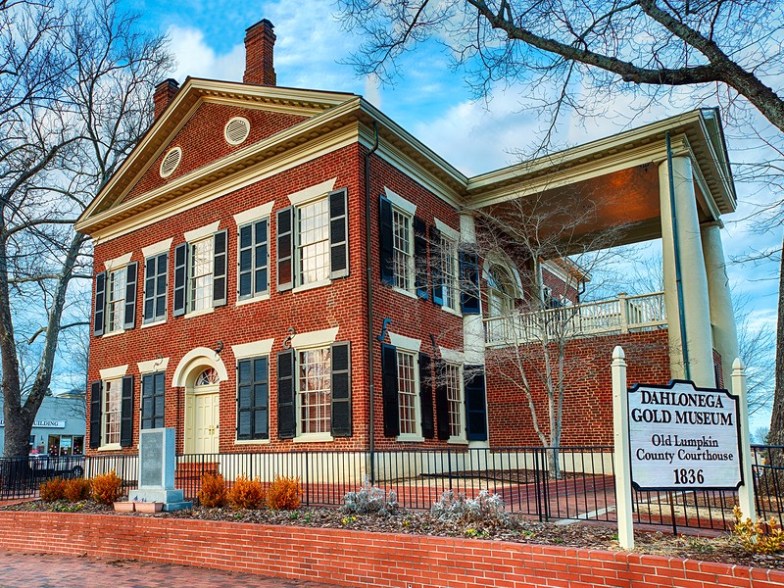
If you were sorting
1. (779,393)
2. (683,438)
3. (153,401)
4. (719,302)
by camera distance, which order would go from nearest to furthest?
(683,438)
(779,393)
(153,401)
(719,302)

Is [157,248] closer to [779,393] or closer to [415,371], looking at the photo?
[415,371]

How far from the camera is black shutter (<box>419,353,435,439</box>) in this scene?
16.3m

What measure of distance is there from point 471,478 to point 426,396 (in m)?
5.89

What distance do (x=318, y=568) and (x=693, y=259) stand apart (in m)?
11.5

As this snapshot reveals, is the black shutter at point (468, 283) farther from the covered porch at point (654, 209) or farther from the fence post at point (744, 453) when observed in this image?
the fence post at point (744, 453)

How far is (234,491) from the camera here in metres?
11.3

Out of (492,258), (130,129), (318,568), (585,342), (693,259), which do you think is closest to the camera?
(318,568)

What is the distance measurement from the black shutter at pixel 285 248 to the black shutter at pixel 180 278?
385 centimetres

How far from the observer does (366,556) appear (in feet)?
27.5

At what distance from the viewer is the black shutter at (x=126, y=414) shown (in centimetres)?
1958

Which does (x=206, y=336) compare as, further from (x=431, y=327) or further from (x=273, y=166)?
(x=431, y=327)

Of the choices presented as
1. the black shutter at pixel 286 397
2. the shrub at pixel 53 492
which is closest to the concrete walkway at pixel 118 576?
the shrub at pixel 53 492

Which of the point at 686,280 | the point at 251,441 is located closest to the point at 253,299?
the point at 251,441

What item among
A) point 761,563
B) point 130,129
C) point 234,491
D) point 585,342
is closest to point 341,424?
point 234,491
